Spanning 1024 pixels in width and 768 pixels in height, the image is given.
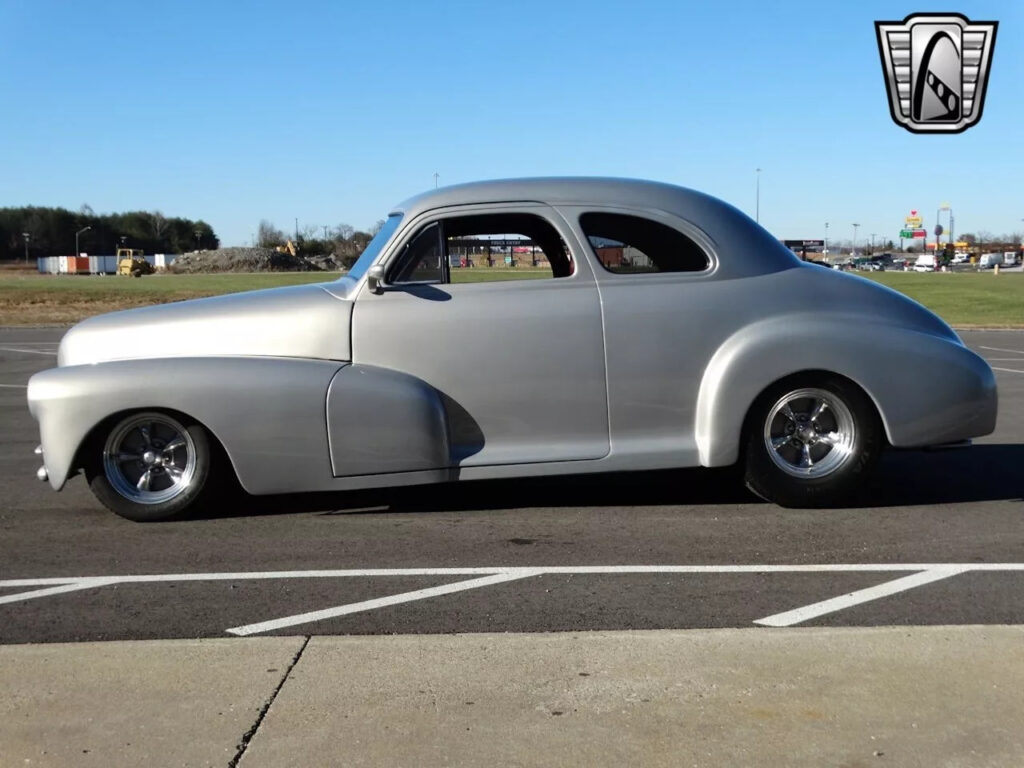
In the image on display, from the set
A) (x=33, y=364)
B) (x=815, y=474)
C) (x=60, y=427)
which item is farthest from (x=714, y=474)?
(x=33, y=364)

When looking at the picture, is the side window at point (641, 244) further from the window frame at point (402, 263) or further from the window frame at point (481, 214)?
the window frame at point (402, 263)

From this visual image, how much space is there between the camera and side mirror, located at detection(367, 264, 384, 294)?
624 cm

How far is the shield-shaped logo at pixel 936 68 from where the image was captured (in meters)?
12.2

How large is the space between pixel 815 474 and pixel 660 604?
2.09 metres

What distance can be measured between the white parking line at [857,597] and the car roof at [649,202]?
6.65ft

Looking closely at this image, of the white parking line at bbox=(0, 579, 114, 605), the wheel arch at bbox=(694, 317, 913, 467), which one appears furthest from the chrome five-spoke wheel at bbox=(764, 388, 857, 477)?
the white parking line at bbox=(0, 579, 114, 605)

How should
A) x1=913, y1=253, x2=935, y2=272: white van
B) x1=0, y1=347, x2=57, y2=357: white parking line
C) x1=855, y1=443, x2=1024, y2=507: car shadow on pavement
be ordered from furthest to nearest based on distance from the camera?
x1=913, y1=253, x2=935, y2=272: white van, x1=0, y1=347, x2=57, y2=357: white parking line, x1=855, y1=443, x2=1024, y2=507: car shadow on pavement

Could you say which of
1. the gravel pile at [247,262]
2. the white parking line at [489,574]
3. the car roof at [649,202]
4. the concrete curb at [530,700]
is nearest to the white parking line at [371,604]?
the white parking line at [489,574]

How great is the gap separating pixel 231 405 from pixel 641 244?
2376 millimetres

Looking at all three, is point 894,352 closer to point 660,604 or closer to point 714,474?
point 714,474

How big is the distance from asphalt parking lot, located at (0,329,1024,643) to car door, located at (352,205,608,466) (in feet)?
1.43

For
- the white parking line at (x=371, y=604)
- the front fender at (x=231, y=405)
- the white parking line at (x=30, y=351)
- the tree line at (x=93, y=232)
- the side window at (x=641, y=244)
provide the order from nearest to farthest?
1. the white parking line at (x=371, y=604)
2. the front fender at (x=231, y=405)
3. the side window at (x=641, y=244)
4. the white parking line at (x=30, y=351)
5. the tree line at (x=93, y=232)

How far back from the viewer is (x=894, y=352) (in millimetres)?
6273

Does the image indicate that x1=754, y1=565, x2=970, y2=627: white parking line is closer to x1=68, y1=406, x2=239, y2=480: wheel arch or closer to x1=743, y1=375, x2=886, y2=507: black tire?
x1=743, y1=375, x2=886, y2=507: black tire
